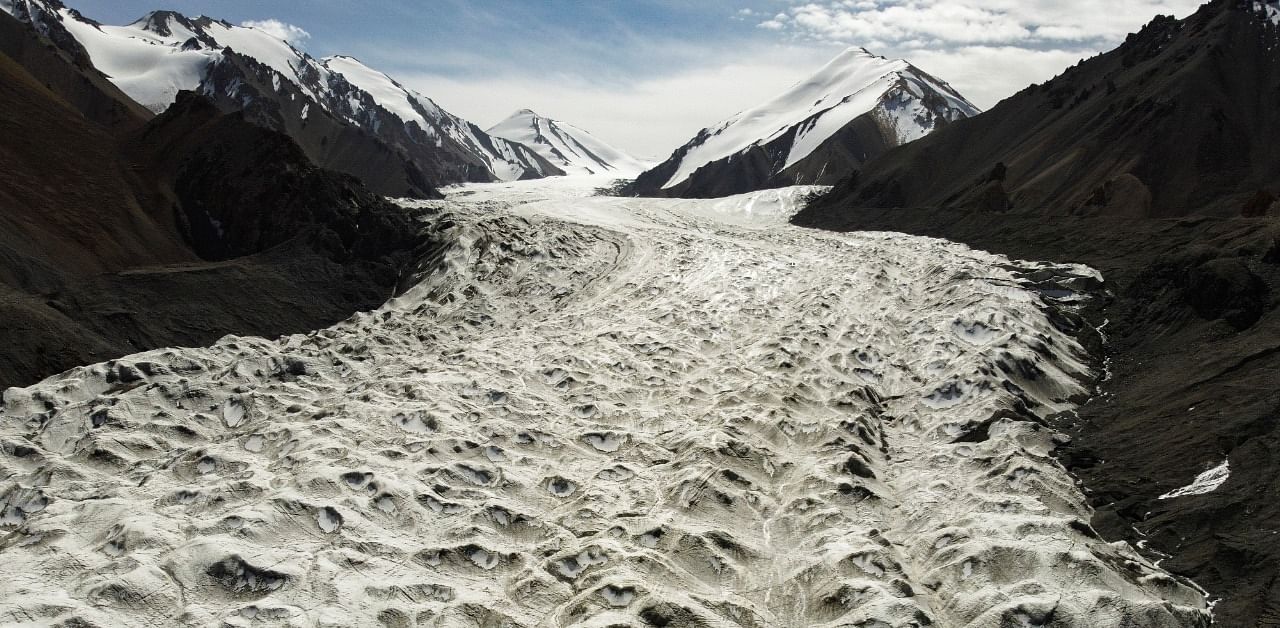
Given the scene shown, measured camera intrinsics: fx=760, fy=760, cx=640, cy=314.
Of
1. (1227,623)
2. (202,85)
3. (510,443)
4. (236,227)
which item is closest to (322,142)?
(202,85)

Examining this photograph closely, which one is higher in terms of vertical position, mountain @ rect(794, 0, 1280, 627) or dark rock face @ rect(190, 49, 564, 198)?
dark rock face @ rect(190, 49, 564, 198)

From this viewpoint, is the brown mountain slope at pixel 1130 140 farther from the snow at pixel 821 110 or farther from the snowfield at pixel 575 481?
the snow at pixel 821 110

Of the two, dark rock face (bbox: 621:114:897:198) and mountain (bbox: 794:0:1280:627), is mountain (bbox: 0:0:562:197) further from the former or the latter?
mountain (bbox: 794:0:1280:627)

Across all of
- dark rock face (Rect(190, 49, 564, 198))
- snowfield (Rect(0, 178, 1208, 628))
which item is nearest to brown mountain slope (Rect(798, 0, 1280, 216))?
snowfield (Rect(0, 178, 1208, 628))

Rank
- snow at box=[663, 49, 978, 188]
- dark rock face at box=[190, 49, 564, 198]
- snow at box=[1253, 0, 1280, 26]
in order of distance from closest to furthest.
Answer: snow at box=[1253, 0, 1280, 26], dark rock face at box=[190, 49, 564, 198], snow at box=[663, 49, 978, 188]

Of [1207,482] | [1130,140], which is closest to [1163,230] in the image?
[1207,482]

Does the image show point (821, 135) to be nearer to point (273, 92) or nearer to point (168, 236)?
point (273, 92)

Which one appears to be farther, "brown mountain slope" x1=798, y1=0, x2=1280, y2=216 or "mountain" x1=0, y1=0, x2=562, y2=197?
"mountain" x1=0, y1=0, x2=562, y2=197
